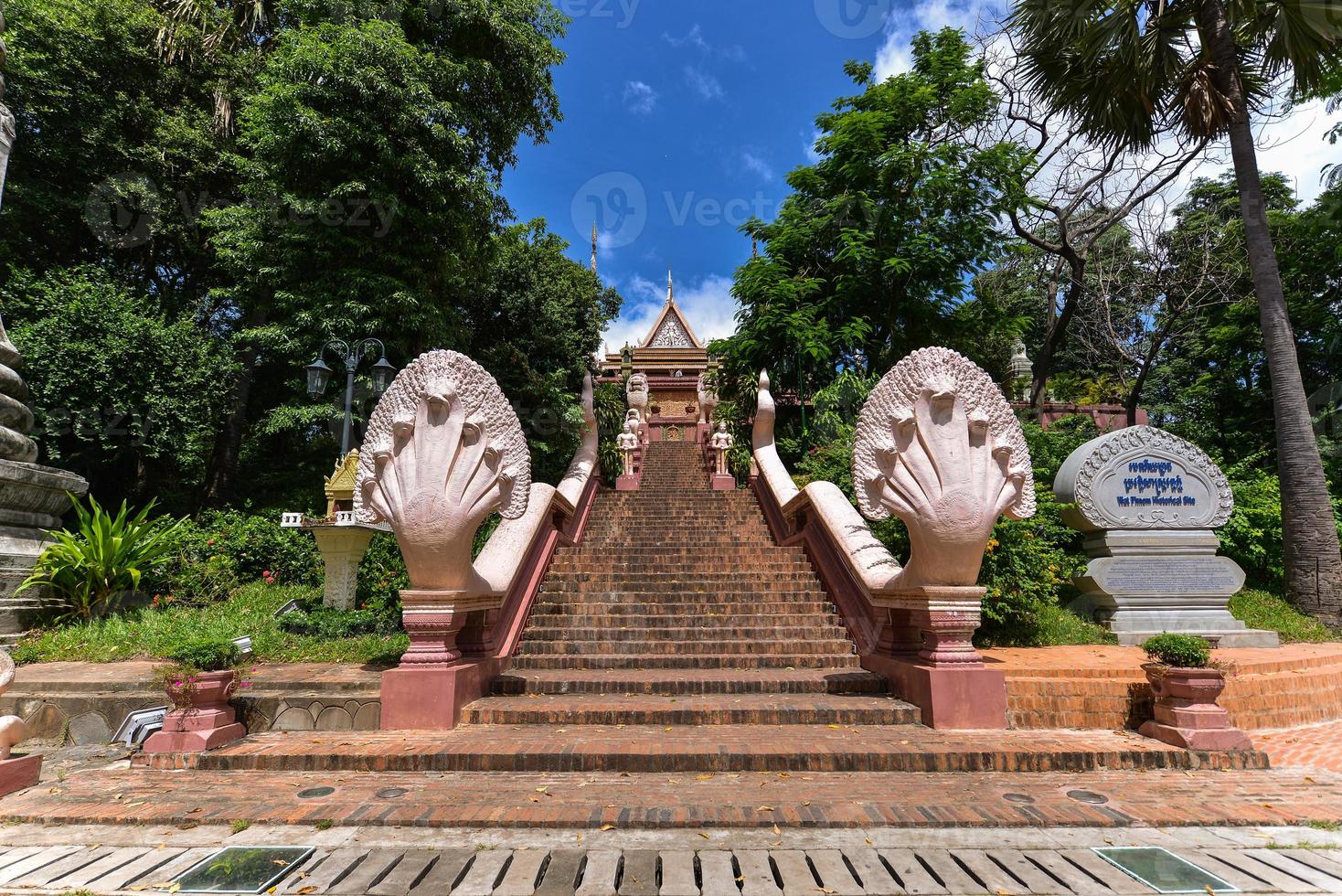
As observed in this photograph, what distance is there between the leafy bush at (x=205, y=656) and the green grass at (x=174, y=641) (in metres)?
1.18

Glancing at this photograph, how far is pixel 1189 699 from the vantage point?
412 centimetres

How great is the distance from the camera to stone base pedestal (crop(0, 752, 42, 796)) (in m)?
3.41

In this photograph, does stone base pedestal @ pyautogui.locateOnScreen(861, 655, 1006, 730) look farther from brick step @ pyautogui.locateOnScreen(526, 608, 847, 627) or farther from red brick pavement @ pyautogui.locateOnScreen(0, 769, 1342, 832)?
brick step @ pyautogui.locateOnScreen(526, 608, 847, 627)

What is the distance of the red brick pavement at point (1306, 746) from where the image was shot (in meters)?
4.05

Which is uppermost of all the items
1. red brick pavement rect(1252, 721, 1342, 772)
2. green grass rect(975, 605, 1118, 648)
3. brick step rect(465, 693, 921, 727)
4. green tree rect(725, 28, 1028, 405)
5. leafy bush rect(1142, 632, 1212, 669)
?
green tree rect(725, 28, 1028, 405)

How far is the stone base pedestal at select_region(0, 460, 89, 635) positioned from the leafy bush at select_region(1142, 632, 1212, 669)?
996 centimetres

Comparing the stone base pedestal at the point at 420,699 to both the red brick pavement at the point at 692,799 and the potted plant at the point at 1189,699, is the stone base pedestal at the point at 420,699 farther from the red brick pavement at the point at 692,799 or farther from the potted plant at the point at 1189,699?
the potted plant at the point at 1189,699

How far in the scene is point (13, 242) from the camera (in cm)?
1082

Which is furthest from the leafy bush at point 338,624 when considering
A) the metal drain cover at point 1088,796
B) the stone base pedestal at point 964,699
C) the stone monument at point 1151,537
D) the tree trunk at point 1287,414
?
the tree trunk at point 1287,414

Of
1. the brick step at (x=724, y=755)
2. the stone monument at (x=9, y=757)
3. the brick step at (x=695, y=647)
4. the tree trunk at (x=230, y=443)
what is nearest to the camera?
the stone monument at (x=9, y=757)

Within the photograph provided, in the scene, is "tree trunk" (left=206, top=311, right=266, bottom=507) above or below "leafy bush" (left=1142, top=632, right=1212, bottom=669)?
above

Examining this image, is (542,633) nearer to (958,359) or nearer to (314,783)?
(314,783)

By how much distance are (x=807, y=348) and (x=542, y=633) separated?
807cm

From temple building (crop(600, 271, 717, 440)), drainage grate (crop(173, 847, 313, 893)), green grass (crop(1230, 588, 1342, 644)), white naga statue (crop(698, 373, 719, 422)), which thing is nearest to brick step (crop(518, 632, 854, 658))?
drainage grate (crop(173, 847, 313, 893))
